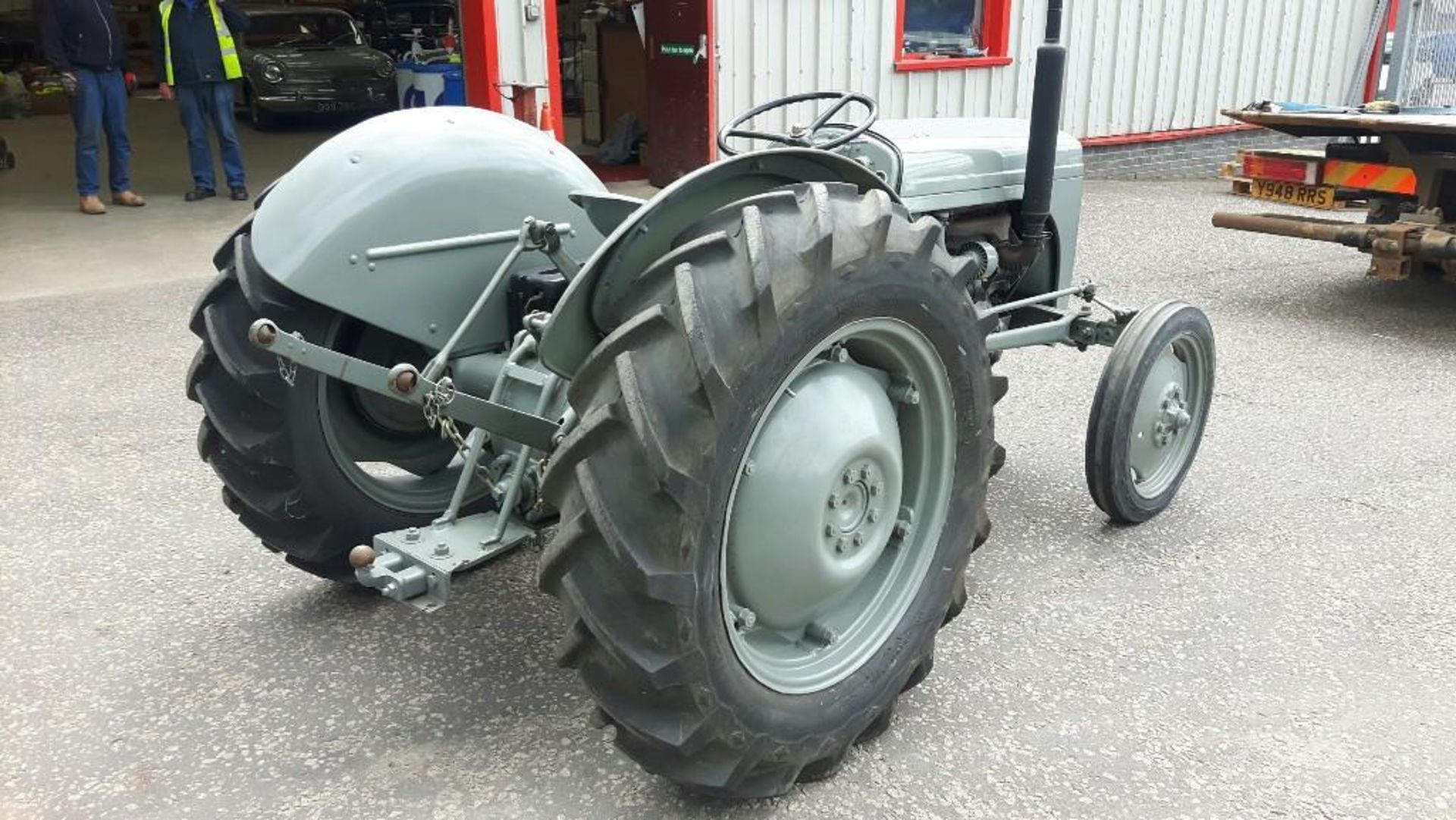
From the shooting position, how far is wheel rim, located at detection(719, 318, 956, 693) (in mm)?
2127

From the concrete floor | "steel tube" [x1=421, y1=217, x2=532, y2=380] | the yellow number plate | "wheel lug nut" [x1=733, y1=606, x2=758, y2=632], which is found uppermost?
"steel tube" [x1=421, y1=217, x2=532, y2=380]

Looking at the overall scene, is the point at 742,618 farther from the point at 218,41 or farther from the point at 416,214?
the point at 218,41

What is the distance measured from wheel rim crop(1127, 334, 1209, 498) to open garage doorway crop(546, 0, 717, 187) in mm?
5712

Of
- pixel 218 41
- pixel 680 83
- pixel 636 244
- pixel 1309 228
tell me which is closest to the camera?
pixel 636 244

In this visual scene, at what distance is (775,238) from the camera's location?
1959mm

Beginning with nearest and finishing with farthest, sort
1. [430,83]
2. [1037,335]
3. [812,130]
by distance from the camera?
[812,130]
[1037,335]
[430,83]

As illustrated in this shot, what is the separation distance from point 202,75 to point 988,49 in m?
6.87

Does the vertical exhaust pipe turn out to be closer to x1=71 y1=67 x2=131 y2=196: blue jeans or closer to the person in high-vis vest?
the person in high-vis vest

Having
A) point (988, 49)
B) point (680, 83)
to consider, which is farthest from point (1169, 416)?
point (988, 49)

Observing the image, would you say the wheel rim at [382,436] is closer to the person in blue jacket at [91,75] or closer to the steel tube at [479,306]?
the steel tube at [479,306]

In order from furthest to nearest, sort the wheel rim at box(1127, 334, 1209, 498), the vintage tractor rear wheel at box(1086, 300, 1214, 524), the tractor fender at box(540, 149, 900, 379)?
the wheel rim at box(1127, 334, 1209, 498) → the vintage tractor rear wheel at box(1086, 300, 1214, 524) → the tractor fender at box(540, 149, 900, 379)

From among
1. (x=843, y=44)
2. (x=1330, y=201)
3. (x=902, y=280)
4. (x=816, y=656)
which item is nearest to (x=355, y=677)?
(x=816, y=656)

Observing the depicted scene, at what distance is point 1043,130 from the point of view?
346 cm

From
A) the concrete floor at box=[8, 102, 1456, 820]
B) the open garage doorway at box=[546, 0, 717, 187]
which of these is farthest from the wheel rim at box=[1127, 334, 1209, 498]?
the open garage doorway at box=[546, 0, 717, 187]
